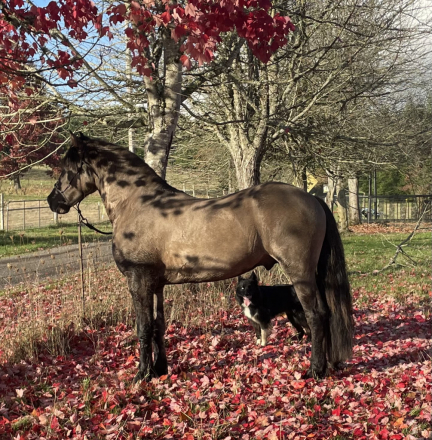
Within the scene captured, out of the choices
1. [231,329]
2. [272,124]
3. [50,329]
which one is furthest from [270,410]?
[272,124]

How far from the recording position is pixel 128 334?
20.2 feet

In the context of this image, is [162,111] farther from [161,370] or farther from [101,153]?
[161,370]

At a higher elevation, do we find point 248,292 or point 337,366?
point 248,292

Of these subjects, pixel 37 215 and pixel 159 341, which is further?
pixel 37 215

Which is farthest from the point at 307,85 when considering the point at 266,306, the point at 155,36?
the point at 266,306

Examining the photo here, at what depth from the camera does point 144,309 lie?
4.71 meters

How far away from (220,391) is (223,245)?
4.61 feet

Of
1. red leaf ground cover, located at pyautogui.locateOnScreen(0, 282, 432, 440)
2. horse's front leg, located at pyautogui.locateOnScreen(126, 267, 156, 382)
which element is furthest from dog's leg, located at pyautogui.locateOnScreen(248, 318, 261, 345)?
horse's front leg, located at pyautogui.locateOnScreen(126, 267, 156, 382)

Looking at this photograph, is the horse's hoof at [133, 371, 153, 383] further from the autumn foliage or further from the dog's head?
the autumn foliage

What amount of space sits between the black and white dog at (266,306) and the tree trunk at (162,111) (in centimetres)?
240

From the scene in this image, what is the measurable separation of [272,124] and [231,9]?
17.0ft

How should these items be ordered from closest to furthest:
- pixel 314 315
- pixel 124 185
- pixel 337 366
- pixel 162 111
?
pixel 314 315 → pixel 337 366 → pixel 124 185 → pixel 162 111

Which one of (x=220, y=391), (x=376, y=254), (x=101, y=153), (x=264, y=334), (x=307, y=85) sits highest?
(x=307, y=85)

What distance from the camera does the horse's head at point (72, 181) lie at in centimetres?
514
